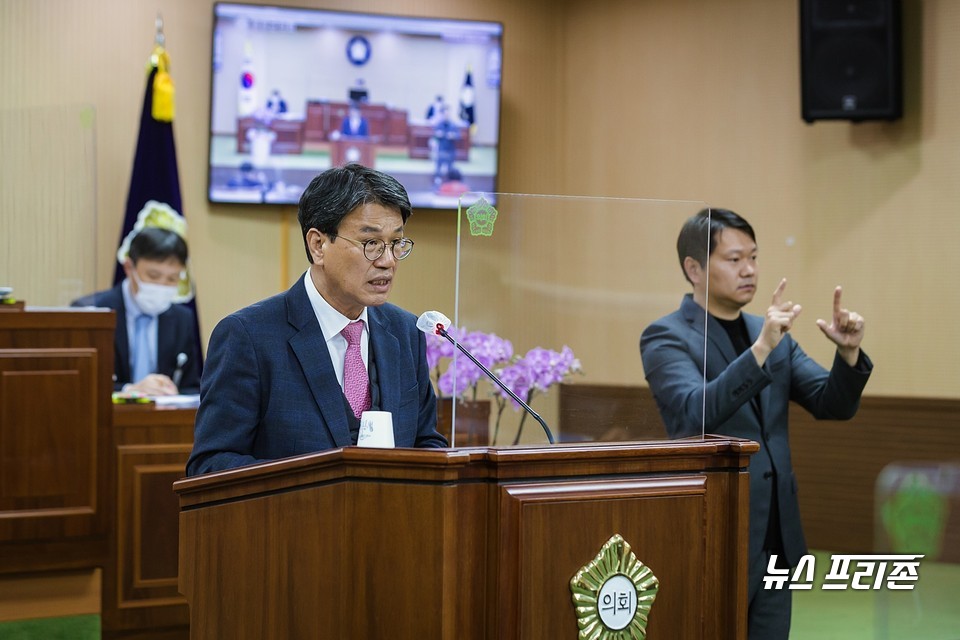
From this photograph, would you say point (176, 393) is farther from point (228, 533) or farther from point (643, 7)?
point (643, 7)

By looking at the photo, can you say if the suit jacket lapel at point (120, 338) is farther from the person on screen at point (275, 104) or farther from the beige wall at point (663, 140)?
the person on screen at point (275, 104)


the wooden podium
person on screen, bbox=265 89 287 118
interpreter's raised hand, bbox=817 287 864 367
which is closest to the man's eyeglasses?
the wooden podium

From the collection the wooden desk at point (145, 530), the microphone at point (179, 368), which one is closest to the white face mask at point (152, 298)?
the microphone at point (179, 368)

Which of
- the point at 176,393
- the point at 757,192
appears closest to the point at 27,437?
the point at 176,393

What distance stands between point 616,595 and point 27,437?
2657mm

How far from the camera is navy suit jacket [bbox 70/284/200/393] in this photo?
488 cm

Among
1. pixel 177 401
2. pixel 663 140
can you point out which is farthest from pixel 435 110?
pixel 177 401

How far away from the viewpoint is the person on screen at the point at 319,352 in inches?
88.4

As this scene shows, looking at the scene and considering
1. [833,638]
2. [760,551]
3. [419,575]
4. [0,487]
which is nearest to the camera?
[419,575]

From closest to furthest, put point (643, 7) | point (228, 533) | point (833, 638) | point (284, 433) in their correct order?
point (228, 533), point (284, 433), point (833, 638), point (643, 7)

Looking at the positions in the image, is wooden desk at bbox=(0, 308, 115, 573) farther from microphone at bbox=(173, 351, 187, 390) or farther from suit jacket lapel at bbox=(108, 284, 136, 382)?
microphone at bbox=(173, 351, 187, 390)

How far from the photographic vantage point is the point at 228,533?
6.63ft

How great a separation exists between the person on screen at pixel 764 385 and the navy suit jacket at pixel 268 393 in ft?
3.06

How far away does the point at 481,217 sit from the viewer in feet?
6.45
